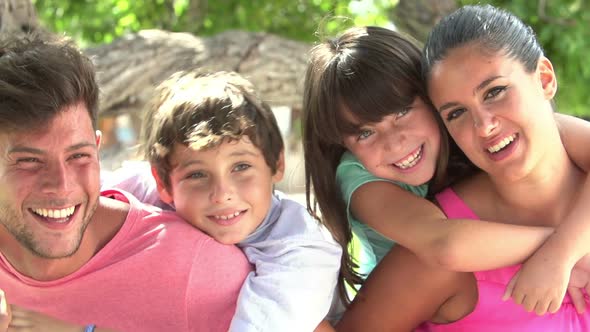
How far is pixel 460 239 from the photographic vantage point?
2348mm

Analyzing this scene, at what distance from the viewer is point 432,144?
2.64m

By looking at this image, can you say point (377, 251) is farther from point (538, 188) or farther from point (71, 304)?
point (71, 304)

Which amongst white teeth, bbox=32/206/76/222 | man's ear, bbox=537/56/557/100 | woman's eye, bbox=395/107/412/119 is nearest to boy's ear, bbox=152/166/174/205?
white teeth, bbox=32/206/76/222

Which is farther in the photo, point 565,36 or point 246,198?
point 565,36

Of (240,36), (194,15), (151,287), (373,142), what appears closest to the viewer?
(151,287)

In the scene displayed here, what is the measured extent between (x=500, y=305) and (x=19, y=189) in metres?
1.27

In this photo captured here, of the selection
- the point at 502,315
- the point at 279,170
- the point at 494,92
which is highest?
the point at 494,92

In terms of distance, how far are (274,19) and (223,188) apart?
14.0ft

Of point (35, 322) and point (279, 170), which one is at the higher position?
point (279, 170)

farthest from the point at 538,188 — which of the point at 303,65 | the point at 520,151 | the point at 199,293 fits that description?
the point at 303,65

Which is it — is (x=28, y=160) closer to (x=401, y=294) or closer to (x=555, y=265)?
(x=401, y=294)

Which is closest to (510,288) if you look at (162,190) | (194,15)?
(162,190)

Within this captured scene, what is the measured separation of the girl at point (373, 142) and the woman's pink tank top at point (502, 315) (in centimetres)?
19

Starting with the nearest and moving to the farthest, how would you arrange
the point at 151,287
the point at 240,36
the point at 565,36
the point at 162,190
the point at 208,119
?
the point at 151,287 → the point at 208,119 → the point at 162,190 → the point at 240,36 → the point at 565,36
